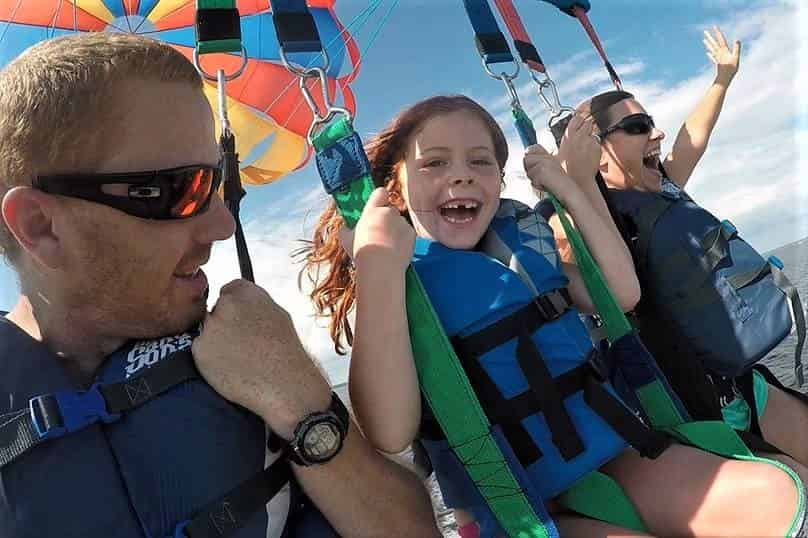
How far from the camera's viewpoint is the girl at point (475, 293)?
56.9 inches

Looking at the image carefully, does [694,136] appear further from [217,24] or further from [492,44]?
[217,24]

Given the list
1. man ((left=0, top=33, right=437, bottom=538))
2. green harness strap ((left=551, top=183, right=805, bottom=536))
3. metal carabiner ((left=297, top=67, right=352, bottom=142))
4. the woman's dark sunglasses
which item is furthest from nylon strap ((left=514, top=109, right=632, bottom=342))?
the woman's dark sunglasses

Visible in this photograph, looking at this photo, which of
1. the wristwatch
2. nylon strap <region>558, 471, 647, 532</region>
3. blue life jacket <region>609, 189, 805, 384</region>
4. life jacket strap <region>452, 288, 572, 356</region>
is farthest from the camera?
blue life jacket <region>609, 189, 805, 384</region>

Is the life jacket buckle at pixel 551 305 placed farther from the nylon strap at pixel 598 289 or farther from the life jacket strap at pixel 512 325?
the nylon strap at pixel 598 289

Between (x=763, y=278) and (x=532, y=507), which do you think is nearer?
(x=532, y=507)

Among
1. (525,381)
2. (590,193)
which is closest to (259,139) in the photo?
(590,193)

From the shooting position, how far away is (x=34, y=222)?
119cm

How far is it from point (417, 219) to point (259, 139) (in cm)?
516

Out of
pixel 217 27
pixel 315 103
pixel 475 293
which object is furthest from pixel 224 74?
pixel 475 293

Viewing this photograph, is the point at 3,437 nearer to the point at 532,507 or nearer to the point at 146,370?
the point at 146,370

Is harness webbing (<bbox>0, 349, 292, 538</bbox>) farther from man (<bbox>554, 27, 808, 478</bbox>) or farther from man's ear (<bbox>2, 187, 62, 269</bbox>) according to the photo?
man (<bbox>554, 27, 808, 478</bbox>)

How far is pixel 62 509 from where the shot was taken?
1.05 m

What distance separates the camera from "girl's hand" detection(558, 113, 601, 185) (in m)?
2.19

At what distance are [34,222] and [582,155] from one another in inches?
65.9
